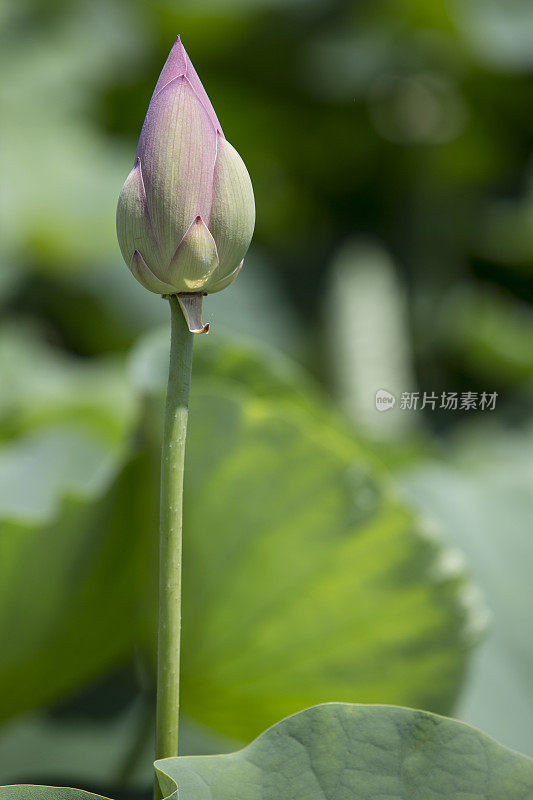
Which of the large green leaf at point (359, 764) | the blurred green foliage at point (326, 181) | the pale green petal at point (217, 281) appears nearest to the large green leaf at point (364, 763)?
the large green leaf at point (359, 764)

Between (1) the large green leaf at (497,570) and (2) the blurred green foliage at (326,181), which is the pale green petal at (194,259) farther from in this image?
(2) the blurred green foliage at (326,181)

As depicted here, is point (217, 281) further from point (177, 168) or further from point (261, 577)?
point (261, 577)

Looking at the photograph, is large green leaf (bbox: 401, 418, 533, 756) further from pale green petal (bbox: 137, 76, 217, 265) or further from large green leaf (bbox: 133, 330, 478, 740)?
pale green petal (bbox: 137, 76, 217, 265)

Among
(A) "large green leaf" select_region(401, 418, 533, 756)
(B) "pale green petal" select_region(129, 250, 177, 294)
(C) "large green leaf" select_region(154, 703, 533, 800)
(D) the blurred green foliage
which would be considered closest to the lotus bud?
(B) "pale green petal" select_region(129, 250, 177, 294)

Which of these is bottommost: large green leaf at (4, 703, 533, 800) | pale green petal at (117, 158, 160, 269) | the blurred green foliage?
large green leaf at (4, 703, 533, 800)

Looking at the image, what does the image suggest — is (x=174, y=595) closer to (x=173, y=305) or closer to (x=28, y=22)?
(x=173, y=305)

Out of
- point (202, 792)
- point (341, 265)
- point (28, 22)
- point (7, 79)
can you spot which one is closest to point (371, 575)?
point (202, 792)
